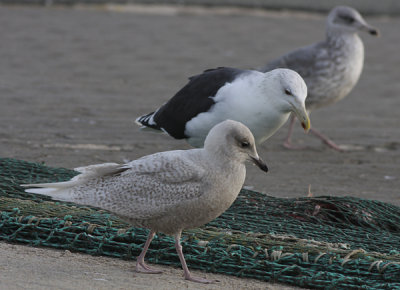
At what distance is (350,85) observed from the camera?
352 inches

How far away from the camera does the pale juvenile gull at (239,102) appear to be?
18.8 feet

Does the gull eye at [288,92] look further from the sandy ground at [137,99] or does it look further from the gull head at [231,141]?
the gull head at [231,141]

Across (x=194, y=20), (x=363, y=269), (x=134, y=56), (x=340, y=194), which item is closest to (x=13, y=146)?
(x=340, y=194)

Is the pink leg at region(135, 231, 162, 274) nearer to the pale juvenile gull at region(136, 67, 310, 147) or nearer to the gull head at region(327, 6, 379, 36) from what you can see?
the pale juvenile gull at region(136, 67, 310, 147)

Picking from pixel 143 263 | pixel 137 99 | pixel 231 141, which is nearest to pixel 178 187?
pixel 231 141

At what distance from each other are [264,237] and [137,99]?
20.1 ft

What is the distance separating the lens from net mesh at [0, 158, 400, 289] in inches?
175

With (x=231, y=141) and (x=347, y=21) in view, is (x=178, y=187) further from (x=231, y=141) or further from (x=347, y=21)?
(x=347, y=21)

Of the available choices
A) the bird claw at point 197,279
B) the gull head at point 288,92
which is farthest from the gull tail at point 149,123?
the bird claw at point 197,279

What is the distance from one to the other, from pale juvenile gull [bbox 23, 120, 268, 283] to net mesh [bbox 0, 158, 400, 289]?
327mm

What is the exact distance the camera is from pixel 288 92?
5711 mm

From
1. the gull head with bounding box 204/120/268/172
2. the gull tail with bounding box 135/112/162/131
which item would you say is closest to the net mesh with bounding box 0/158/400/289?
the gull head with bounding box 204/120/268/172

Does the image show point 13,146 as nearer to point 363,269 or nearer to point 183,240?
point 183,240

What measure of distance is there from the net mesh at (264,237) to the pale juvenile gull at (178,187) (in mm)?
327
